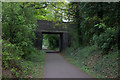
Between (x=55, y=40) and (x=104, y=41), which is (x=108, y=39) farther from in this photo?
(x=55, y=40)

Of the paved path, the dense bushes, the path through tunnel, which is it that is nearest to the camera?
the paved path

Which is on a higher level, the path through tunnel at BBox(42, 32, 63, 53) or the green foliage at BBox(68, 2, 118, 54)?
the green foliage at BBox(68, 2, 118, 54)

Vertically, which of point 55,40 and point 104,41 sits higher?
point 104,41

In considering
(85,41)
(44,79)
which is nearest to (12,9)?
(44,79)

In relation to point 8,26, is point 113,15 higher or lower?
higher

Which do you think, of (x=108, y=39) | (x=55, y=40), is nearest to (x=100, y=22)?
(x=108, y=39)

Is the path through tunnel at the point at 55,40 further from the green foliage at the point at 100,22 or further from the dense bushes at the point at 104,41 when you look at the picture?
the dense bushes at the point at 104,41

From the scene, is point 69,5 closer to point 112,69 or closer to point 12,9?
point 12,9

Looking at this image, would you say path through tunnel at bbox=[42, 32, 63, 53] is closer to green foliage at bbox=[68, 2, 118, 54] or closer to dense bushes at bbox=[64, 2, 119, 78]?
green foliage at bbox=[68, 2, 118, 54]

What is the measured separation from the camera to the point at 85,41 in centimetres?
1678

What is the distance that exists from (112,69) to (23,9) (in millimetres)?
8333

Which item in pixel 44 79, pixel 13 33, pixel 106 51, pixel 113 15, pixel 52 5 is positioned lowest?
pixel 44 79

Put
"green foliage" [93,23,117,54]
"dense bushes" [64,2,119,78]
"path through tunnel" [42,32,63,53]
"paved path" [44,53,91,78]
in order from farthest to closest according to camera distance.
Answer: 1. "path through tunnel" [42,32,63,53]
2. "green foliage" [93,23,117,54]
3. "dense bushes" [64,2,119,78]
4. "paved path" [44,53,91,78]

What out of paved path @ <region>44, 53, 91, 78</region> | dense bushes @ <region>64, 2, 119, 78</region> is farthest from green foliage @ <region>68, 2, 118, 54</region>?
paved path @ <region>44, 53, 91, 78</region>
